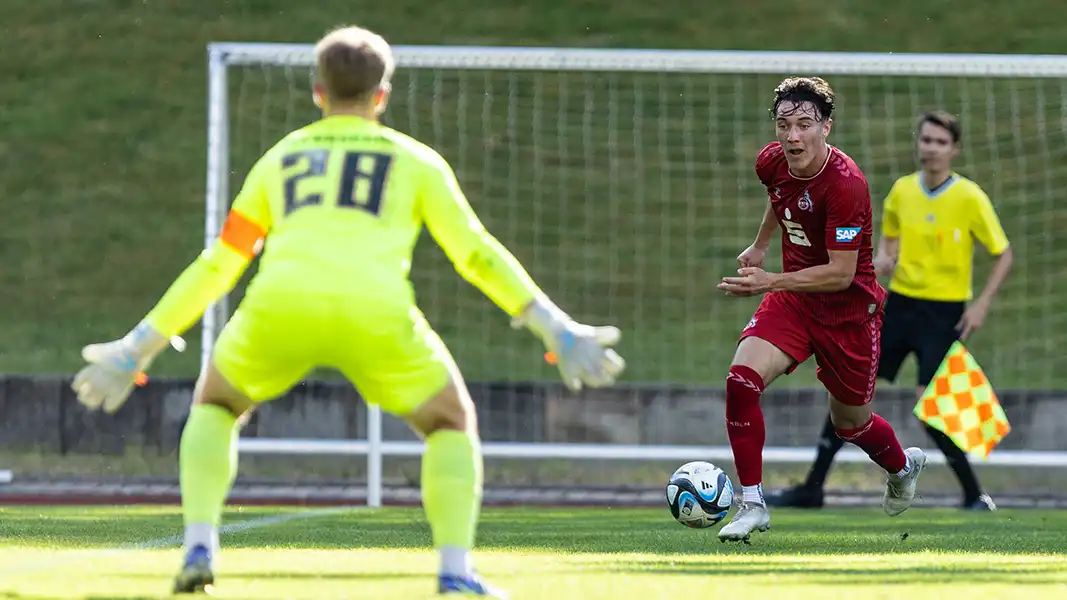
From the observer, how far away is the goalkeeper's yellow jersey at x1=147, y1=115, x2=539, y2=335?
4.57 metres

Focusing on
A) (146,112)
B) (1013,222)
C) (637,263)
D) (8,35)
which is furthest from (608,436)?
(8,35)

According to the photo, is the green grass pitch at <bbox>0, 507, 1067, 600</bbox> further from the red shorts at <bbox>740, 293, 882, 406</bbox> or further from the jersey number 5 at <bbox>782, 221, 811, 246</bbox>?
the jersey number 5 at <bbox>782, 221, 811, 246</bbox>

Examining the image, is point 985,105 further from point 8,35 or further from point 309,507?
point 8,35

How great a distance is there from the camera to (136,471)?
42.9ft

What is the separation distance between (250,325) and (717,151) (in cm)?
1101

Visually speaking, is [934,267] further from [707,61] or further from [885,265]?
[707,61]

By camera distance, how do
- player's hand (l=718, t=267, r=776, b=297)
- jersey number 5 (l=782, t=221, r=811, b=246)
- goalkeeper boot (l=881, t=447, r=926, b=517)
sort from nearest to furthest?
player's hand (l=718, t=267, r=776, b=297), jersey number 5 (l=782, t=221, r=811, b=246), goalkeeper boot (l=881, t=447, r=926, b=517)

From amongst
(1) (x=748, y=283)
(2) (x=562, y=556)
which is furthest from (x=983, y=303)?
(2) (x=562, y=556)

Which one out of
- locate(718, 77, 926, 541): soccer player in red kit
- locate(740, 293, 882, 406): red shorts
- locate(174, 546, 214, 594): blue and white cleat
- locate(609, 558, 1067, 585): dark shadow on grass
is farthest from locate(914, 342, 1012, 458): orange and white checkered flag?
locate(174, 546, 214, 594): blue and white cleat

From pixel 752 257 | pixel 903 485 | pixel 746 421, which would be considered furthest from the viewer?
pixel 903 485

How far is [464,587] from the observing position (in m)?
4.55

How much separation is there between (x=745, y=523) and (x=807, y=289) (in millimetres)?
1020

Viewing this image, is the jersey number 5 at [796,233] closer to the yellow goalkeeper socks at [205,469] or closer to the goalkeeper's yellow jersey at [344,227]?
the goalkeeper's yellow jersey at [344,227]

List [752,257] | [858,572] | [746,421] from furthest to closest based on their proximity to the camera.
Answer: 1. [752,257]
2. [746,421]
3. [858,572]
